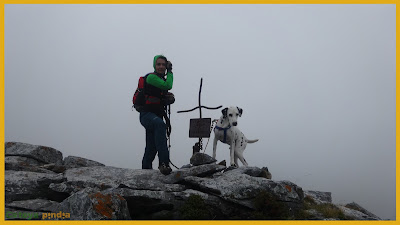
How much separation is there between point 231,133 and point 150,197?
7062 millimetres

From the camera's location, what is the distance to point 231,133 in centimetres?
1453

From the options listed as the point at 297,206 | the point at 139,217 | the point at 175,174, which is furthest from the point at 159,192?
the point at 297,206

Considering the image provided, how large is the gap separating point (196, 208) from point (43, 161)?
723 centimetres

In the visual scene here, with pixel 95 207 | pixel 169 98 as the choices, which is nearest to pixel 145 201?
pixel 95 207

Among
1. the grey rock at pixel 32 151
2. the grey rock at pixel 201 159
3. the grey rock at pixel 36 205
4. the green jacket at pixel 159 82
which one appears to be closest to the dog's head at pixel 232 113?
the grey rock at pixel 201 159

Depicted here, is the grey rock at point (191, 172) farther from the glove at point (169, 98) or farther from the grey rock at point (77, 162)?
the grey rock at point (77, 162)

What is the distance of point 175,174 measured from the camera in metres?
9.88

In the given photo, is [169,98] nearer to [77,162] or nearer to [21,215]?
[77,162]

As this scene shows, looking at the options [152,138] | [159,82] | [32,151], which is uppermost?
[159,82]

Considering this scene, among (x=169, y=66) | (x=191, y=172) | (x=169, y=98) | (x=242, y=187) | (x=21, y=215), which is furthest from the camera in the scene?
(x=169, y=98)

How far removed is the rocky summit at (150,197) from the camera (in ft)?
23.2

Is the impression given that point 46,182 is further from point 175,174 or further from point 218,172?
point 218,172

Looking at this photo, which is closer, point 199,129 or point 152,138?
point 152,138

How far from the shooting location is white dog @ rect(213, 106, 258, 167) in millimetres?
14250
